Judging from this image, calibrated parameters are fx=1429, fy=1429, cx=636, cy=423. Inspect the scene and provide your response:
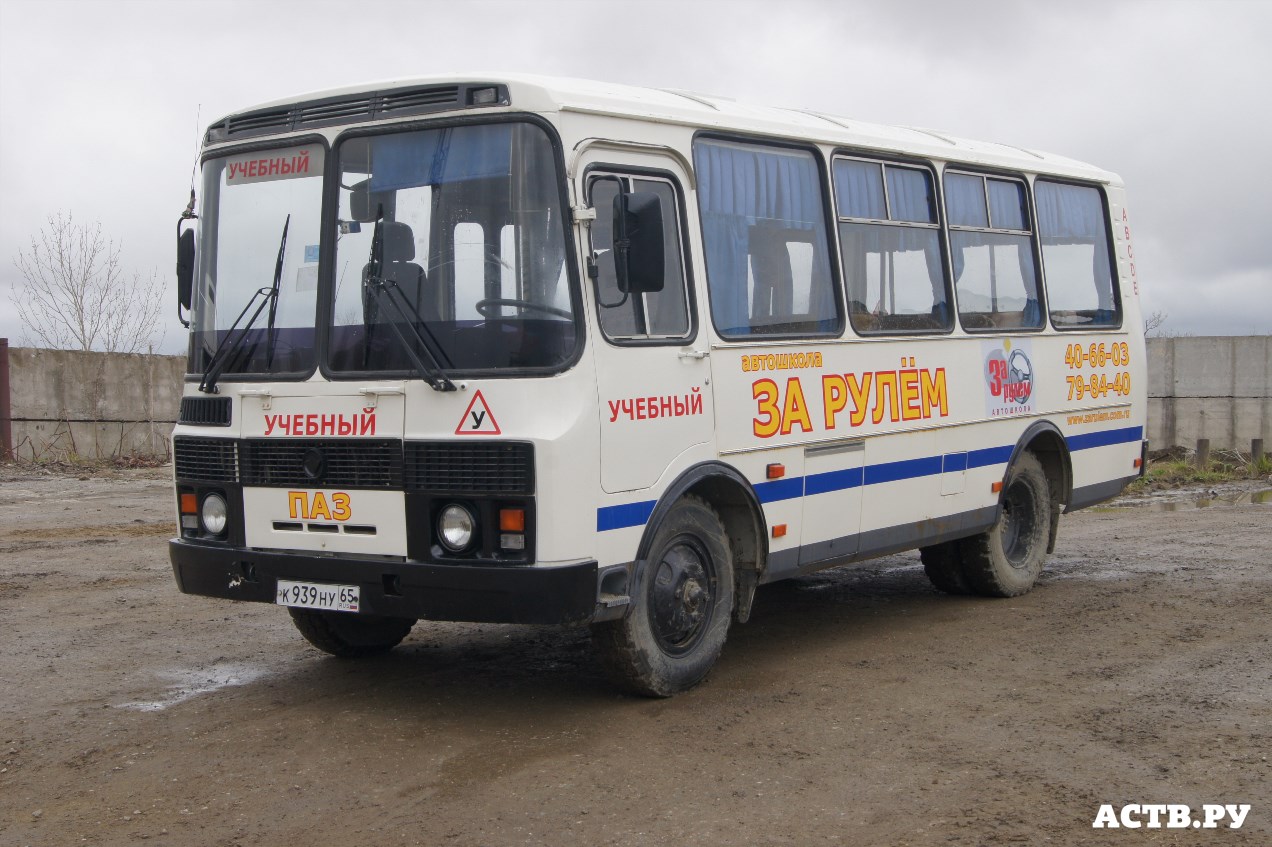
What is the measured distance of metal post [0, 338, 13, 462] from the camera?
68.8ft

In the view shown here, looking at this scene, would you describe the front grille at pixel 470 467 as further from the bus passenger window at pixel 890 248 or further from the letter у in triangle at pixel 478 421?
the bus passenger window at pixel 890 248

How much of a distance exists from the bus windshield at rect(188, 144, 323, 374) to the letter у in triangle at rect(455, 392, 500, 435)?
3.08 ft

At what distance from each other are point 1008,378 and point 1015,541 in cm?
135

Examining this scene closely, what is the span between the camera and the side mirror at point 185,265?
24.1 feet

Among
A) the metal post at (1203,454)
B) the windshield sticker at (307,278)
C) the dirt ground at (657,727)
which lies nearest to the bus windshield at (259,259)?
the windshield sticker at (307,278)

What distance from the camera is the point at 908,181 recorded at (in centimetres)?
907

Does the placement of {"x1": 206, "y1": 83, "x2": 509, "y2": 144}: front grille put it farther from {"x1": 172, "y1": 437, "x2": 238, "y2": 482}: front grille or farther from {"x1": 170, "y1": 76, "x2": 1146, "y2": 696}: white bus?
{"x1": 172, "y1": 437, "x2": 238, "y2": 482}: front grille

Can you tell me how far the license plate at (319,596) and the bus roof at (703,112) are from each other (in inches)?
90.0

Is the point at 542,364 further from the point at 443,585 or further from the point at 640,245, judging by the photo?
the point at 443,585

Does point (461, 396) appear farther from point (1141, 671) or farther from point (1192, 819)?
point (1141, 671)

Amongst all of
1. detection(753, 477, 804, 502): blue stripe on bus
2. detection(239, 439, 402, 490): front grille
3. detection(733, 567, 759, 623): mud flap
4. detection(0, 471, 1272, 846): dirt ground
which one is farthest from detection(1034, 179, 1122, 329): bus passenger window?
detection(239, 439, 402, 490): front grille

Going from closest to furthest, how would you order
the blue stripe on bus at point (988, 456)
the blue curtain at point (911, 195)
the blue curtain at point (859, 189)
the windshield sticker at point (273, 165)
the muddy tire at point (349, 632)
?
the windshield sticker at point (273, 165)
the muddy tire at point (349, 632)
the blue curtain at point (859, 189)
the blue curtain at point (911, 195)
the blue stripe on bus at point (988, 456)

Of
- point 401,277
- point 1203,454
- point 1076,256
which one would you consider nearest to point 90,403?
point 1076,256

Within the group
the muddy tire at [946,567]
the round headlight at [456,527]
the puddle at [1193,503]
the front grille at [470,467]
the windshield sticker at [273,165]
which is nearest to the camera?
the front grille at [470,467]
